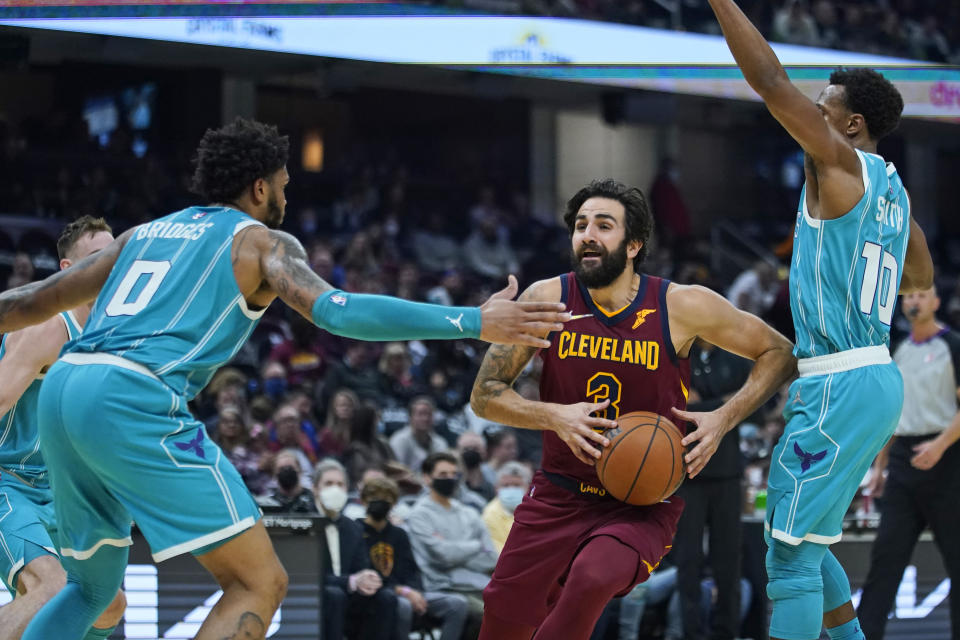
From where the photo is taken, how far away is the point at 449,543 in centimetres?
899

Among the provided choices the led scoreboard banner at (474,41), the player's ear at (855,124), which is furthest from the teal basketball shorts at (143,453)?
the led scoreboard banner at (474,41)

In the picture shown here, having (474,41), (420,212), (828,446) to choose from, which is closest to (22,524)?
(828,446)

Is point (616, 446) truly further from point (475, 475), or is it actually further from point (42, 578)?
point (475, 475)

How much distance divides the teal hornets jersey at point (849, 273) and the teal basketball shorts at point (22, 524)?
10.8 ft

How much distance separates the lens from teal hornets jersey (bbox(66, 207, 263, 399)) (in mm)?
4383

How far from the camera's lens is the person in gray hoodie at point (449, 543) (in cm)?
896

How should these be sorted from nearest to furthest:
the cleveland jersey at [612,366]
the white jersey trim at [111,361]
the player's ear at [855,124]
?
the white jersey trim at [111,361]
the cleveland jersey at [612,366]
the player's ear at [855,124]

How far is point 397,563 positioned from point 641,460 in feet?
13.4

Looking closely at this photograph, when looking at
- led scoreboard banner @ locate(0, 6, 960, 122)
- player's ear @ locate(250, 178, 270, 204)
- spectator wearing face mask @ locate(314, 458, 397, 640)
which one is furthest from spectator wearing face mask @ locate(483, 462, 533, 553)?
player's ear @ locate(250, 178, 270, 204)

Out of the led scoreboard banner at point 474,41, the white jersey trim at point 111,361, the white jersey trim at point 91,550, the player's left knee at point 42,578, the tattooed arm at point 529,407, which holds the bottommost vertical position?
the player's left knee at point 42,578

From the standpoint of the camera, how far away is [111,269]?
4621 mm

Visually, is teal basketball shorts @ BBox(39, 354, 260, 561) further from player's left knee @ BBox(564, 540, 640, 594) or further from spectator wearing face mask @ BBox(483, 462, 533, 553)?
spectator wearing face mask @ BBox(483, 462, 533, 553)

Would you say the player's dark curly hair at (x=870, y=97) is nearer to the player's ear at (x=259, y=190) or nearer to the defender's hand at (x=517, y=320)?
the defender's hand at (x=517, y=320)

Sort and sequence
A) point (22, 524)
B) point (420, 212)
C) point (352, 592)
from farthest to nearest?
point (420, 212), point (352, 592), point (22, 524)
